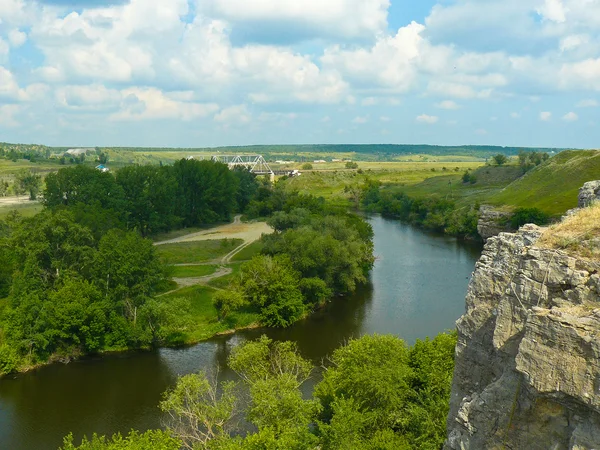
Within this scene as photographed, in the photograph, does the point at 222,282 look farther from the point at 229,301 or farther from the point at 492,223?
the point at 492,223

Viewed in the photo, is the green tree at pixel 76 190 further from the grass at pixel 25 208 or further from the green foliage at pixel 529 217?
the green foliage at pixel 529 217

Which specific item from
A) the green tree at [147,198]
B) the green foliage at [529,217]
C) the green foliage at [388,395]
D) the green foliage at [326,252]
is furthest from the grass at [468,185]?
the green foliage at [388,395]

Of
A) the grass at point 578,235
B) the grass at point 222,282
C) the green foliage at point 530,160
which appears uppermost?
the green foliage at point 530,160

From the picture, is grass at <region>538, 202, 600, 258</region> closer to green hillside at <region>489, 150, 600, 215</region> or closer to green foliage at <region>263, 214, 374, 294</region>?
green foliage at <region>263, 214, 374, 294</region>

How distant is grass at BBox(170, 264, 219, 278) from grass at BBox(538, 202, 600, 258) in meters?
41.4

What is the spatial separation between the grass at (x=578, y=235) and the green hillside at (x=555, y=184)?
2341 inches

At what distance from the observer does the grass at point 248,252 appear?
5716 centimetres

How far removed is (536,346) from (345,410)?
1109cm

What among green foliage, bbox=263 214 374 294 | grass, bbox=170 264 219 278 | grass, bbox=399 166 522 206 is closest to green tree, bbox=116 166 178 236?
grass, bbox=170 264 219 278

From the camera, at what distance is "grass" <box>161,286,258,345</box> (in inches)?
1452

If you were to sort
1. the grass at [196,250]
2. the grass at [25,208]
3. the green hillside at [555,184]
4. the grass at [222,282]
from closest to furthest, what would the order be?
1. the grass at [222,282]
2. the grass at [196,250]
3. the green hillside at [555,184]
4. the grass at [25,208]

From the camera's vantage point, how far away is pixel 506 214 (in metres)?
71.7

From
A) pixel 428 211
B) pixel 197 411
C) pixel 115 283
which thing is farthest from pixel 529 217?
pixel 197 411

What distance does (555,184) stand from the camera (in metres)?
78.8
